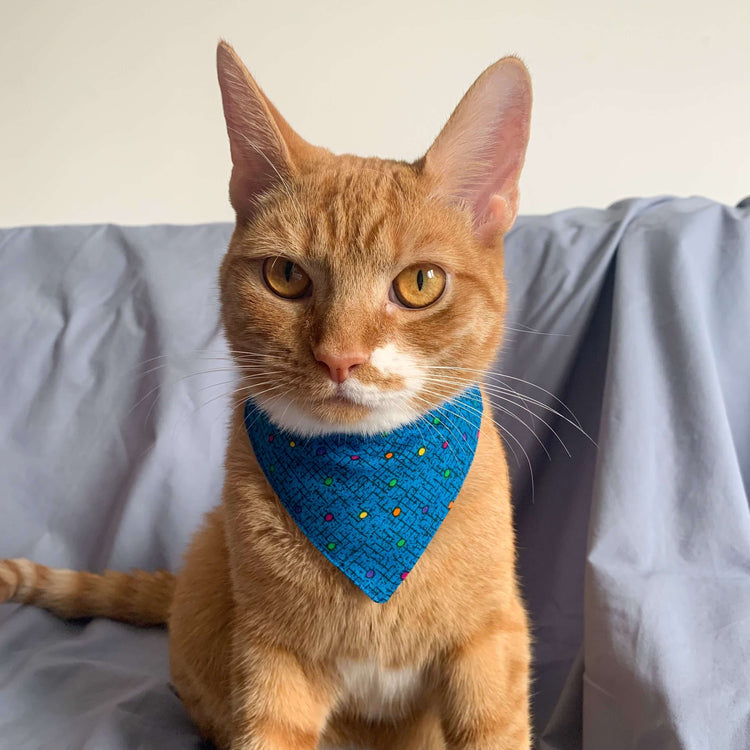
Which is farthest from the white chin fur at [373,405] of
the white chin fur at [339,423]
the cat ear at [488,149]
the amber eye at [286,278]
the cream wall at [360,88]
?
the cream wall at [360,88]

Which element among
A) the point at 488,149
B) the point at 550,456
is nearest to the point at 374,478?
the point at 488,149

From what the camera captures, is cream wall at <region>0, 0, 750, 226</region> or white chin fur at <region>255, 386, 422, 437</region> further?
cream wall at <region>0, 0, 750, 226</region>

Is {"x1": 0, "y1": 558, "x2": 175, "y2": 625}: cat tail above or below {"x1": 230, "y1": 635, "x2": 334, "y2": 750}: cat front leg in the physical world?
below

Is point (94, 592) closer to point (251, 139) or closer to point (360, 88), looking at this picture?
point (251, 139)

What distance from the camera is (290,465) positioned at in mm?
1102

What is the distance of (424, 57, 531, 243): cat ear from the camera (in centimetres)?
102

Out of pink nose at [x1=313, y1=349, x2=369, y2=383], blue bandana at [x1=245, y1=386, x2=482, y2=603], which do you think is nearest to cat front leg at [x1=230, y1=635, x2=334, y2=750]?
blue bandana at [x1=245, y1=386, x2=482, y2=603]

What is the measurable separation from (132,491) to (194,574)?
582 mm

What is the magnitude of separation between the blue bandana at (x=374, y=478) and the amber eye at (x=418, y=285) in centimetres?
18

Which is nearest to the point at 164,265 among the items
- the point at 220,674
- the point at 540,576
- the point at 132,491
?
the point at 132,491

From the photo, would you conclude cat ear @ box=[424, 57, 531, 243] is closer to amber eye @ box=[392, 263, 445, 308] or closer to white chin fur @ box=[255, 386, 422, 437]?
amber eye @ box=[392, 263, 445, 308]

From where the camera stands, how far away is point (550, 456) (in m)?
1.74

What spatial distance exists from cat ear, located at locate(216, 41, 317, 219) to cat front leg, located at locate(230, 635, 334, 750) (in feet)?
2.28

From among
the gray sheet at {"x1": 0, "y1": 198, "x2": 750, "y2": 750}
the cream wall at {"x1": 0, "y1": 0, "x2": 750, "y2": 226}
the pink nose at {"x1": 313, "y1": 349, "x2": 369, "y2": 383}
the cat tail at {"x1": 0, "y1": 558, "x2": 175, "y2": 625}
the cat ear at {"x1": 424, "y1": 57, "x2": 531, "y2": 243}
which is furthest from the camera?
the cream wall at {"x1": 0, "y1": 0, "x2": 750, "y2": 226}
